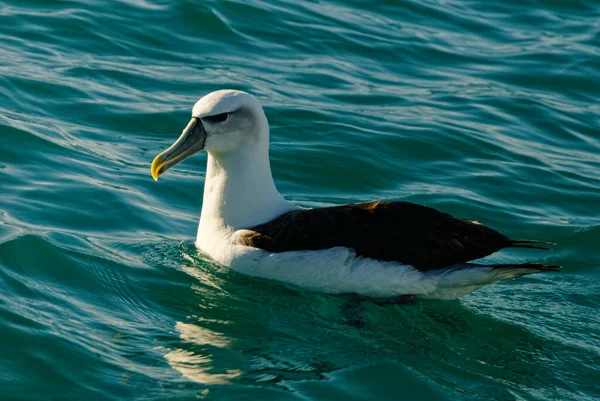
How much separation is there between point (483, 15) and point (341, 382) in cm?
1199

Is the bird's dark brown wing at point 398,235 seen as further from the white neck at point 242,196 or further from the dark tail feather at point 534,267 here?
the white neck at point 242,196

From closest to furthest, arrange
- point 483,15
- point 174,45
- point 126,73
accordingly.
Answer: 1. point 126,73
2. point 174,45
3. point 483,15

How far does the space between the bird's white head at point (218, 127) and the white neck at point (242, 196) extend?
0.47 ft

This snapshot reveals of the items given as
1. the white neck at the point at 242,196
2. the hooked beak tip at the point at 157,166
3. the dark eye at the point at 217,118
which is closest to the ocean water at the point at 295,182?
the white neck at the point at 242,196

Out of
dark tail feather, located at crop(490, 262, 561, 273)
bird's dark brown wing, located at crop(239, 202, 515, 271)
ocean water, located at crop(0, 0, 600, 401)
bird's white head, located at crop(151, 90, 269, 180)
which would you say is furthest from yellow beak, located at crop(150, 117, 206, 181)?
dark tail feather, located at crop(490, 262, 561, 273)

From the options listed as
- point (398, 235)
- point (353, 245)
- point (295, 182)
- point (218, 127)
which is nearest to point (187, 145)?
point (218, 127)

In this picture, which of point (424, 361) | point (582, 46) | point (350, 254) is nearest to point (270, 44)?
point (582, 46)

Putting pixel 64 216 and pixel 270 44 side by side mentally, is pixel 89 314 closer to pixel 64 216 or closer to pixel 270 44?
pixel 64 216

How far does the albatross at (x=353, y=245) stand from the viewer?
8.16 metres

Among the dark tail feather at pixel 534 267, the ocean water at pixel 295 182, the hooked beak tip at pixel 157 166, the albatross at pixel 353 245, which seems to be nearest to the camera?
the ocean water at pixel 295 182

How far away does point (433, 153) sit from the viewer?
40.5 ft

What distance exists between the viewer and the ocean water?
23.4ft

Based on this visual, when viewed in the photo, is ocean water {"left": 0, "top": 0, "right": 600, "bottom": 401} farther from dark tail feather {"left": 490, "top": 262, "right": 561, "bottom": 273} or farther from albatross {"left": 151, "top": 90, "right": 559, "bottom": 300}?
dark tail feather {"left": 490, "top": 262, "right": 561, "bottom": 273}

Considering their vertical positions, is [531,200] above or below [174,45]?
below
